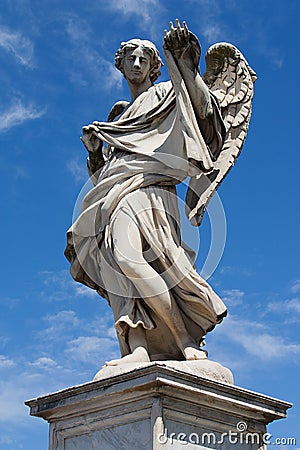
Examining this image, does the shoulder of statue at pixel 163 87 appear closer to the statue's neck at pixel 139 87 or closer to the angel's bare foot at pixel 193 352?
the statue's neck at pixel 139 87

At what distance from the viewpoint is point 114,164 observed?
720 cm

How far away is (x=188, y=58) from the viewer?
701 cm

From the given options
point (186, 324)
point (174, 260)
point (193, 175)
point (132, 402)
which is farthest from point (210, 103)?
point (132, 402)

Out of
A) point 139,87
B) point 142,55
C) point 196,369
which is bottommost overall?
point 196,369

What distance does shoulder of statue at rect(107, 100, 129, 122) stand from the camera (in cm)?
817

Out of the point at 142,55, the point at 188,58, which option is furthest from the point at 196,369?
the point at 142,55

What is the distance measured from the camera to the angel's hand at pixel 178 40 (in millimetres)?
6906

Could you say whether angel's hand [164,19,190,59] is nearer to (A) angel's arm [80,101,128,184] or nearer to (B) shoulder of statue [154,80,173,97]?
(B) shoulder of statue [154,80,173,97]

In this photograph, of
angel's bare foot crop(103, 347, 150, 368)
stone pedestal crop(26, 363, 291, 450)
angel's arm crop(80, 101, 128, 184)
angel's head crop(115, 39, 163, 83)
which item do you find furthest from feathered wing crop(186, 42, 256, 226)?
stone pedestal crop(26, 363, 291, 450)

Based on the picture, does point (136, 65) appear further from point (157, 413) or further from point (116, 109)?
point (157, 413)

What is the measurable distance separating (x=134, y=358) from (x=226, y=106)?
3.21 metres

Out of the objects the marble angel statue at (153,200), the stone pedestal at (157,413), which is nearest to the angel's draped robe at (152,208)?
the marble angel statue at (153,200)

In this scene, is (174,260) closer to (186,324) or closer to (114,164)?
(186,324)

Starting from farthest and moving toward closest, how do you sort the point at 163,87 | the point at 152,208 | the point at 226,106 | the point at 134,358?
the point at 226,106
the point at 163,87
the point at 152,208
the point at 134,358
